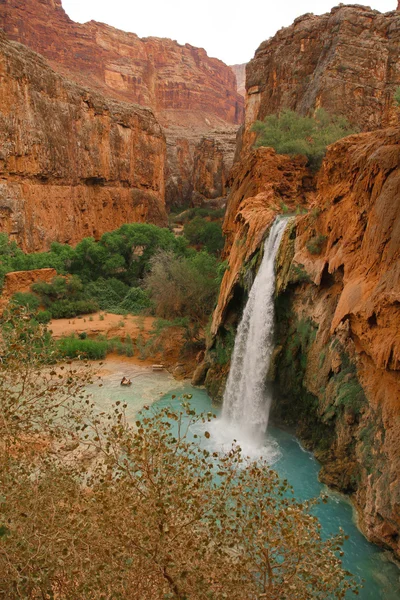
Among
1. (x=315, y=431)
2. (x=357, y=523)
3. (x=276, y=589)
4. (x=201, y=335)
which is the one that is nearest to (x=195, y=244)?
(x=201, y=335)

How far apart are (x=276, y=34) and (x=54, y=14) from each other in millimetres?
43369

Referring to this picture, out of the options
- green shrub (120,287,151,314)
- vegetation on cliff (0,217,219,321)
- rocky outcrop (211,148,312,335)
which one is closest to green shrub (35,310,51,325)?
vegetation on cliff (0,217,219,321)

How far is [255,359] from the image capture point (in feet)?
38.0

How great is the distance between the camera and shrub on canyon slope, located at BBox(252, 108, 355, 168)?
54.3 feet

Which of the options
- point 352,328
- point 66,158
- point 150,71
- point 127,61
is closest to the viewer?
point 352,328

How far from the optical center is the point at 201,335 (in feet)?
57.3

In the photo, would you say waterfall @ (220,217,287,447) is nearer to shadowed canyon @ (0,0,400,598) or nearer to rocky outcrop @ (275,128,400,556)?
shadowed canyon @ (0,0,400,598)

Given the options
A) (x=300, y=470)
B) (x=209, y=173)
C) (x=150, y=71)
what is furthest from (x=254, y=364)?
(x=150, y=71)

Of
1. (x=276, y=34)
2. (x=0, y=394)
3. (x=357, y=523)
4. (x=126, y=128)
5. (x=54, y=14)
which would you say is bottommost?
(x=357, y=523)

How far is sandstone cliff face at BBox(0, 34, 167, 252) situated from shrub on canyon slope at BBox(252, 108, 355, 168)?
13312 millimetres

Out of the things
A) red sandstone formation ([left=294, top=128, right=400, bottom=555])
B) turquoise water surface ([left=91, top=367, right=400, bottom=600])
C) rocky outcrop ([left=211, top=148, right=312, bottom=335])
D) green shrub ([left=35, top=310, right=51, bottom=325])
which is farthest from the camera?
green shrub ([left=35, top=310, right=51, bottom=325])

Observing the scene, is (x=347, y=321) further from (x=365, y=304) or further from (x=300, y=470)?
(x=300, y=470)

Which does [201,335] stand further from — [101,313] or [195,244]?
[195,244]

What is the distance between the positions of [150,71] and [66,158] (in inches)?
2017
